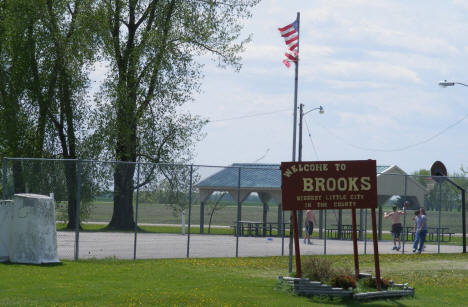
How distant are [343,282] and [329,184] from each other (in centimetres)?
192

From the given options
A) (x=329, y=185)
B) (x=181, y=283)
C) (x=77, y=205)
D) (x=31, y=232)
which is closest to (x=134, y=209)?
(x=77, y=205)

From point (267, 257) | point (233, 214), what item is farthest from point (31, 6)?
point (267, 257)

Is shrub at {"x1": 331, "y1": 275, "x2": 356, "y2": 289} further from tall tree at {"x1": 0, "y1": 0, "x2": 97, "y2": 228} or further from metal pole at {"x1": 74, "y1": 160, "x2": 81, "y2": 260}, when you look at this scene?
tall tree at {"x1": 0, "y1": 0, "x2": 97, "y2": 228}

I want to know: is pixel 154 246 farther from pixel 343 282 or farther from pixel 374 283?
pixel 343 282

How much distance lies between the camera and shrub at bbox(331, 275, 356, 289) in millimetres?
14719

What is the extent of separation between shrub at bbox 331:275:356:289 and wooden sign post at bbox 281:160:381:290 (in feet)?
3.04

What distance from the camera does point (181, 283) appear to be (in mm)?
16188

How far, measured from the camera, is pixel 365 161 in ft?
51.5

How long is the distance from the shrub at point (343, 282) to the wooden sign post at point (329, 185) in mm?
927

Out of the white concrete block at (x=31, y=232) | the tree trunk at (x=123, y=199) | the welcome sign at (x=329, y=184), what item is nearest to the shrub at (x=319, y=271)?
the welcome sign at (x=329, y=184)

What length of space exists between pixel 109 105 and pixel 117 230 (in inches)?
470

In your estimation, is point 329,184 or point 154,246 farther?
point 154,246

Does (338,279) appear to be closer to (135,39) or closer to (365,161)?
(365,161)

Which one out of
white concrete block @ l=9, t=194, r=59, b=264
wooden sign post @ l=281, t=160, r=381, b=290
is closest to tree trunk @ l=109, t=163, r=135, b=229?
white concrete block @ l=9, t=194, r=59, b=264
